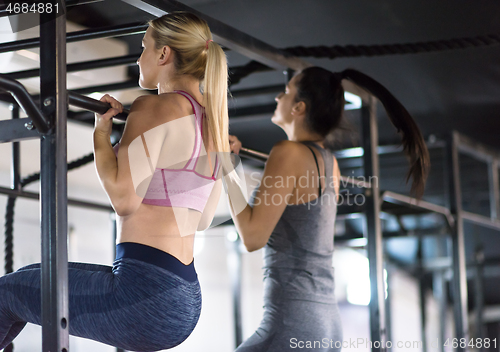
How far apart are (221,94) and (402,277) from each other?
22.1ft

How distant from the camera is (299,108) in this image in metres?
1.80

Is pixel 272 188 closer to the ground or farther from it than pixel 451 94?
closer to the ground

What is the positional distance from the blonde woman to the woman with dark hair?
0.28m

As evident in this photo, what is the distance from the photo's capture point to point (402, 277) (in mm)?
7500

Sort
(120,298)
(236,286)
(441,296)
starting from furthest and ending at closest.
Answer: (441,296) → (236,286) → (120,298)

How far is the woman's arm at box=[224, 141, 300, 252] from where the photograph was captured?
5.03 feet

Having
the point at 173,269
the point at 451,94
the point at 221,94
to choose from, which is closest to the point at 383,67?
the point at 451,94

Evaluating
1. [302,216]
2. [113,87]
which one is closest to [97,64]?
[113,87]

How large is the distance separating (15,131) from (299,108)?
3.11 feet

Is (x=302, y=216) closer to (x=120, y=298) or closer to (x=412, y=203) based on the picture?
(x=120, y=298)

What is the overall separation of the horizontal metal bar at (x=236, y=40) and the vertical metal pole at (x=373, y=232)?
468 mm

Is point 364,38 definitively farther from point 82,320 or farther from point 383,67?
point 82,320

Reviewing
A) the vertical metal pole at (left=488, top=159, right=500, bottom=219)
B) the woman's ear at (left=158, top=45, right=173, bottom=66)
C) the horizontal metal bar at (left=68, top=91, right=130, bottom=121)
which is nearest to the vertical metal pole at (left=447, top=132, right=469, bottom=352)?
the vertical metal pole at (left=488, top=159, right=500, bottom=219)

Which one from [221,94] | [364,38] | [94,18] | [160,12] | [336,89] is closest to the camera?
[221,94]
